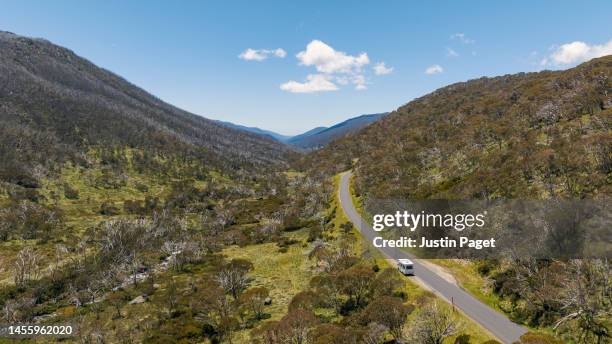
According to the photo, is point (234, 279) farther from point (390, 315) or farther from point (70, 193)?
point (70, 193)

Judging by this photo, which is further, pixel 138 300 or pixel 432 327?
pixel 138 300

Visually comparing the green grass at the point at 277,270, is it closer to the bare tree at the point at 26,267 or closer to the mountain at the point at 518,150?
the mountain at the point at 518,150

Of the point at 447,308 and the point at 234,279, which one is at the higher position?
the point at 447,308

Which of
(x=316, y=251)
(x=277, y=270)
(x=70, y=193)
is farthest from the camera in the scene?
(x=70, y=193)

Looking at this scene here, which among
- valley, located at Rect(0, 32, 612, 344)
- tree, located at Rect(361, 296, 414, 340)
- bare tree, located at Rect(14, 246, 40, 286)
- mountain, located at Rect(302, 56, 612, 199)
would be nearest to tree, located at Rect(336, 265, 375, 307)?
valley, located at Rect(0, 32, 612, 344)

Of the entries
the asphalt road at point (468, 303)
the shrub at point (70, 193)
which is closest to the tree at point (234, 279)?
the asphalt road at point (468, 303)

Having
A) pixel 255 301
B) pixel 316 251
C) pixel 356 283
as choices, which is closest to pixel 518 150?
pixel 316 251

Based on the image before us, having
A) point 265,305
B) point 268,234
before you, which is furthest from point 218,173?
point 265,305
